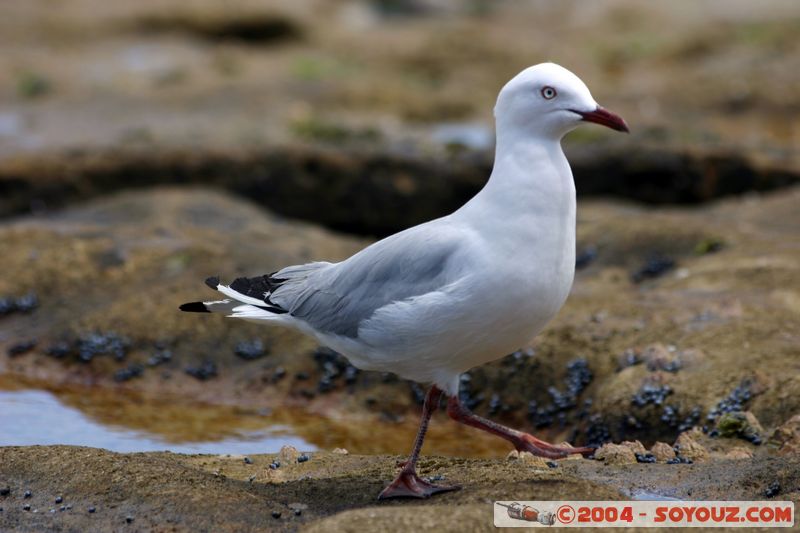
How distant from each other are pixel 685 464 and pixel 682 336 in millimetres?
2270

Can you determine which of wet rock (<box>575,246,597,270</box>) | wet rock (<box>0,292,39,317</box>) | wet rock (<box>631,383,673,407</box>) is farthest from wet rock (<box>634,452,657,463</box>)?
wet rock (<box>0,292,39,317</box>)

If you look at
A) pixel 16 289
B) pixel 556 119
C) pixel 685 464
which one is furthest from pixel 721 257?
pixel 16 289

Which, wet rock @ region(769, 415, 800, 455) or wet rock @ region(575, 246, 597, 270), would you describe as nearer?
wet rock @ region(769, 415, 800, 455)

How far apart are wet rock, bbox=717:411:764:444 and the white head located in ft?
7.14

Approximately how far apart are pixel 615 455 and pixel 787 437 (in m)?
1.01

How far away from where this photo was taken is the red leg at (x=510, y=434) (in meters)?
5.88

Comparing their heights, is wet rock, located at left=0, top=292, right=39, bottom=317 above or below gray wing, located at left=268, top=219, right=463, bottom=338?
below

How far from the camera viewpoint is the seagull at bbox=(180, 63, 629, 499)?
17.1 ft

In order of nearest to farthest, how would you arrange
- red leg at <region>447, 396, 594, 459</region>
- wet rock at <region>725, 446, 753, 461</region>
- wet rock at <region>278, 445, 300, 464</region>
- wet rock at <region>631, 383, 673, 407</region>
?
red leg at <region>447, 396, 594, 459</region> < wet rock at <region>725, 446, 753, 461</region> < wet rock at <region>278, 445, 300, 464</region> < wet rock at <region>631, 383, 673, 407</region>

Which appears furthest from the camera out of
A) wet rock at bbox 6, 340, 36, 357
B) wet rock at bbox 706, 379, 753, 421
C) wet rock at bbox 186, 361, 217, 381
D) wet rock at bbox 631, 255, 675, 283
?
wet rock at bbox 631, 255, 675, 283

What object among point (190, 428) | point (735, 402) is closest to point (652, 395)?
point (735, 402)

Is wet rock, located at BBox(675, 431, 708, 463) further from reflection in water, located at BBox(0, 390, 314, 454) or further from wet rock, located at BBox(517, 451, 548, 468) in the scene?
reflection in water, located at BBox(0, 390, 314, 454)

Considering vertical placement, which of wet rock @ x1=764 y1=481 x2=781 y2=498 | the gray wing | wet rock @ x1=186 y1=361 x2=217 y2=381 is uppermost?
the gray wing

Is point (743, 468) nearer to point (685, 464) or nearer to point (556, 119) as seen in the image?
point (685, 464)
